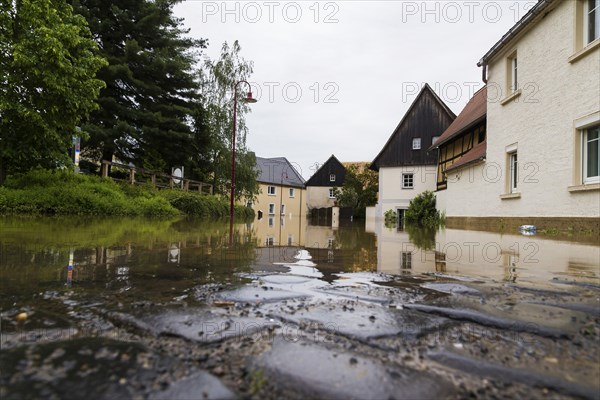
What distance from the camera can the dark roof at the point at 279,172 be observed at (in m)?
46.8

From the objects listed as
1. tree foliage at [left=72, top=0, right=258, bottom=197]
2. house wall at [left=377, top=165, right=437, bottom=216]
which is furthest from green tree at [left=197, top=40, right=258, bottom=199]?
house wall at [left=377, top=165, right=437, bottom=216]

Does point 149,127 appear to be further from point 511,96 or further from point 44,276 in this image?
point 44,276

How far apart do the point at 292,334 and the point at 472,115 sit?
55.2 ft

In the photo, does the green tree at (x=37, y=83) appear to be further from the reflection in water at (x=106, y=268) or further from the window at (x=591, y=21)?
the window at (x=591, y=21)

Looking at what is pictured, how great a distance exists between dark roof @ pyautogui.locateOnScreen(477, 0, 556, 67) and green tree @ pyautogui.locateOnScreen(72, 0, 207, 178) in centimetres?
1409

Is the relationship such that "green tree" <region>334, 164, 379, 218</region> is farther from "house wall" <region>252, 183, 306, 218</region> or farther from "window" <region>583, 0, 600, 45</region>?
"window" <region>583, 0, 600, 45</region>

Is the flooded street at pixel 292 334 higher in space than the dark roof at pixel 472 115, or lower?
lower

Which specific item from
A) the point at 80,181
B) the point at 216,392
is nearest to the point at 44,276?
the point at 216,392

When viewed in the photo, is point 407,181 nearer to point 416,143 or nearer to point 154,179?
point 416,143

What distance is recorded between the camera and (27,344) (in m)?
1.22

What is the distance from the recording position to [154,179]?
58.3ft

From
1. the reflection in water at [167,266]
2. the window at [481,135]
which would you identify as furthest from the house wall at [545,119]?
the reflection in water at [167,266]

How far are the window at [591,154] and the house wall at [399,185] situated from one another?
19.1 metres

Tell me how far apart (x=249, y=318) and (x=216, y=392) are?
0.66m
